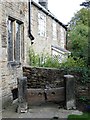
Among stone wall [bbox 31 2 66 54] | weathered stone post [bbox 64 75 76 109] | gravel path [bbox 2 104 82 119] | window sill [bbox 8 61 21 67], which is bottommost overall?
gravel path [bbox 2 104 82 119]

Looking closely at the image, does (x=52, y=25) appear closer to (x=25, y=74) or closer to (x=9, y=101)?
(x=25, y=74)

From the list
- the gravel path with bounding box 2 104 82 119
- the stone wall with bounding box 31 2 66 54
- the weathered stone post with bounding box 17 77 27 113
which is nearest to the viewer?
the gravel path with bounding box 2 104 82 119

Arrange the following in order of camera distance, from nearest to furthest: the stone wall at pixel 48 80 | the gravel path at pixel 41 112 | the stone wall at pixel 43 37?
the gravel path at pixel 41 112
the stone wall at pixel 48 80
the stone wall at pixel 43 37

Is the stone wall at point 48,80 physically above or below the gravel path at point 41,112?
above

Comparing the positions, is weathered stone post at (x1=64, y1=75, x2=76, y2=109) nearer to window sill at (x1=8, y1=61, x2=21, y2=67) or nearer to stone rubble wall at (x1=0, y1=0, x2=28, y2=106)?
stone rubble wall at (x1=0, y1=0, x2=28, y2=106)

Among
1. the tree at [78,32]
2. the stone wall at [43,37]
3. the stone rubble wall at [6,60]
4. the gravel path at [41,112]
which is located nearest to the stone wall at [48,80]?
the stone rubble wall at [6,60]

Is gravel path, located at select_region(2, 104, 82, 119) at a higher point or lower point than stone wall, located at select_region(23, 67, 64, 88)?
lower

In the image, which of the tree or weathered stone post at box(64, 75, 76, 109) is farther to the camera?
the tree

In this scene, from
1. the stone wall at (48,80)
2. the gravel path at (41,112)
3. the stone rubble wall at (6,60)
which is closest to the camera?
the gravel path at (41,112)

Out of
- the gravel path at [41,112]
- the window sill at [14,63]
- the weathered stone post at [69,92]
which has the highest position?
the window sill at [14,63]

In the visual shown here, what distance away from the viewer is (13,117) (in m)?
8.84

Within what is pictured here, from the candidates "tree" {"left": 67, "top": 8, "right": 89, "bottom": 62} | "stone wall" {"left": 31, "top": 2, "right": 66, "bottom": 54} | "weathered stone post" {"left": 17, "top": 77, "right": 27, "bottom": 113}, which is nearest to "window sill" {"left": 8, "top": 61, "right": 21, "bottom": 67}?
"weathered stone post" {"left": 17, "top": 77, "right": 27, "bottom": 113}

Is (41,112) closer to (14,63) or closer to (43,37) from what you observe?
(14,63)

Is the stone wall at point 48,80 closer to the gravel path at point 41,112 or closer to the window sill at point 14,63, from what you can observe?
the gravel path at point 41,112
